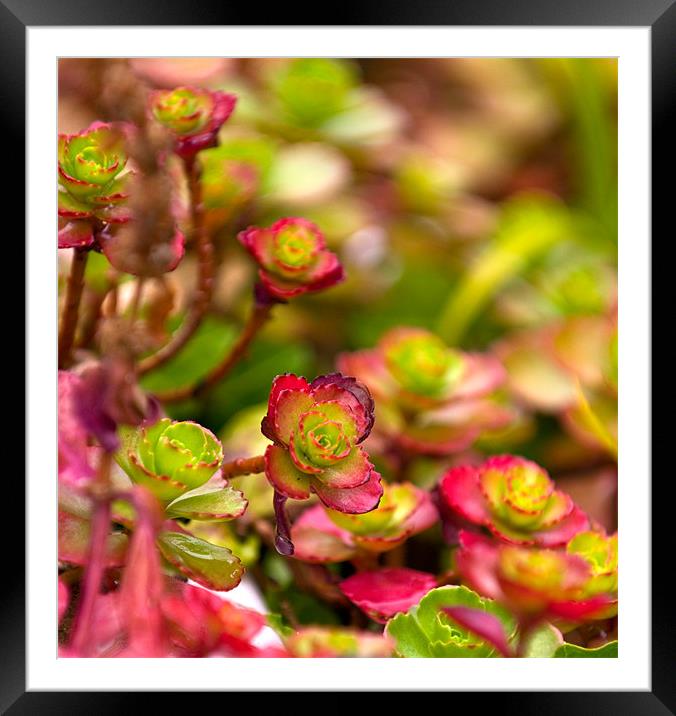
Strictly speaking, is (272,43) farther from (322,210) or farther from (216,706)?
(322,210)

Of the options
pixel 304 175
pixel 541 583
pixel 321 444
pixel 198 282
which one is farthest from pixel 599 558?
pixel 304 175

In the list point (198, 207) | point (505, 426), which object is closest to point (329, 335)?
point (505, 426)

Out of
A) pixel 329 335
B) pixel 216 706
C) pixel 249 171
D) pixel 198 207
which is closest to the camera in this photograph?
pixel 216 706

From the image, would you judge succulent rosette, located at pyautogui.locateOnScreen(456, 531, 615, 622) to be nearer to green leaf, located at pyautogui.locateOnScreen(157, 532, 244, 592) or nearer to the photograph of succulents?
the photograph of succulents

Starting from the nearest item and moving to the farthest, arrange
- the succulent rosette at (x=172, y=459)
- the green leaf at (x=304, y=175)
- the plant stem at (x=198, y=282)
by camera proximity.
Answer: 1. the succulent rosette at (x=172, y=459)
2. the plant stem at (x=198, y=282)
3. the green leaf at (x=304, y=175)

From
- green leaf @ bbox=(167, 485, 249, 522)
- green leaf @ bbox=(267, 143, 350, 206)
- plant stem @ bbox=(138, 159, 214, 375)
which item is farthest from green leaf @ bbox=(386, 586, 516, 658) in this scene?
green leaf @ bbox=(267, 143, 350, 206)

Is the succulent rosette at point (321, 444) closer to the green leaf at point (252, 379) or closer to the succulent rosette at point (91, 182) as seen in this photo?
the succulent rosette at point (91, 182)

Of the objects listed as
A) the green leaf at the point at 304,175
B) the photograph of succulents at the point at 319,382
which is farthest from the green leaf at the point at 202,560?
the green leaf at the point at 304,175
